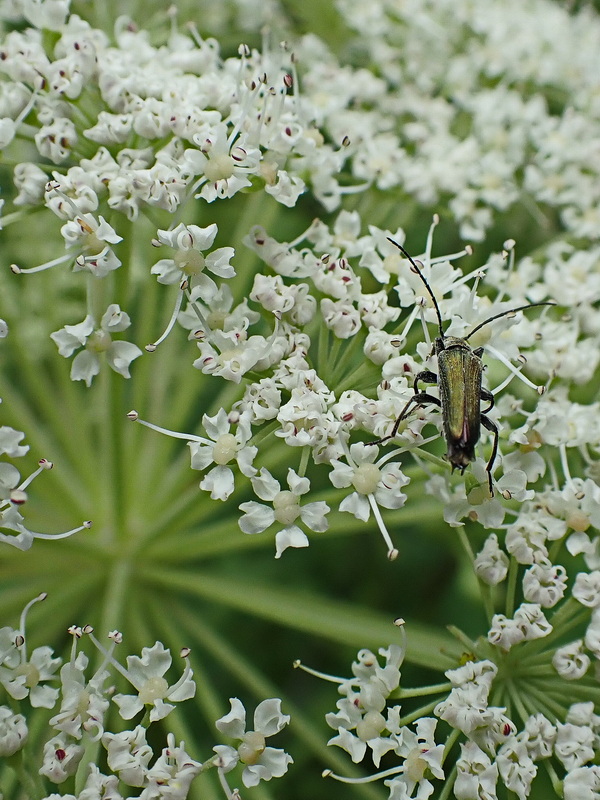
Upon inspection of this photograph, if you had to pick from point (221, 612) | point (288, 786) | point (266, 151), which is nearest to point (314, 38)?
point (266, 151)

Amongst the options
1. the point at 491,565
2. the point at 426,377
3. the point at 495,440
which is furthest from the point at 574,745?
the point at 426,377

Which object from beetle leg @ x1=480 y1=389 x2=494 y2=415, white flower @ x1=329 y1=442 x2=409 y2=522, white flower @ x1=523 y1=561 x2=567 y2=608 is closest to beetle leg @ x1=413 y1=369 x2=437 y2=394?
beetle leg @ x1=480 y1=389 x2=494 y2=415

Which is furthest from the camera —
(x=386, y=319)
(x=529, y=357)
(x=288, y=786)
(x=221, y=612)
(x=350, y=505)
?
(x=221, y=612)

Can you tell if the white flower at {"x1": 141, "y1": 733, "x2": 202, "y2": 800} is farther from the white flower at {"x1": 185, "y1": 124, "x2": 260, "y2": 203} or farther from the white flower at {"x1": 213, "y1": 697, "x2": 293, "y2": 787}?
the white flower at {"x1": 185, "y1": 124, "x2": 260, "y2": 203}

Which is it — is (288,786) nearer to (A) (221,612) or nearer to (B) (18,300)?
(A) (221,612)

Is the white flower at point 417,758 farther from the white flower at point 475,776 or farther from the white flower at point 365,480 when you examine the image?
the white flower at point 365,480

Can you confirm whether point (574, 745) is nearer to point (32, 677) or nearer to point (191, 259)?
point (32, 677)
